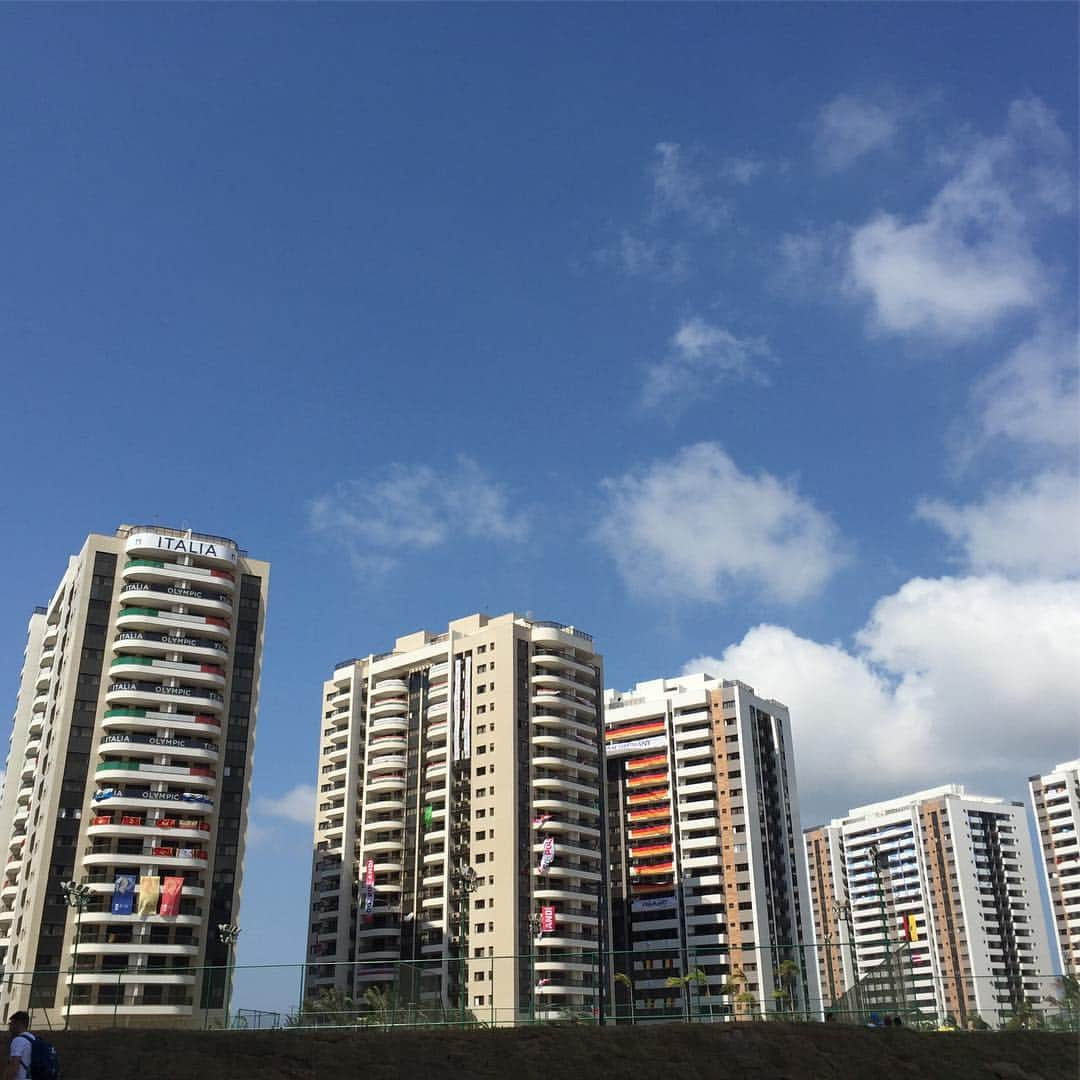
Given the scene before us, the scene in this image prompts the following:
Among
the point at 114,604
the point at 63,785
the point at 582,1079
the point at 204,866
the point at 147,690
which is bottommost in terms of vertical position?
the point at 582,1079

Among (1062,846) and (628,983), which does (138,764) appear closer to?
(628,983)

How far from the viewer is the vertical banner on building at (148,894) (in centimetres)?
8938

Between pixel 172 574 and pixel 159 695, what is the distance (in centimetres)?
1109

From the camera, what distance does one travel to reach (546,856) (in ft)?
379

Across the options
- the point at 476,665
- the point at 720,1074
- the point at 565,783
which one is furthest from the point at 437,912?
the point at 720,1074

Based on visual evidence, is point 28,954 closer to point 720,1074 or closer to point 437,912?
point 437,912

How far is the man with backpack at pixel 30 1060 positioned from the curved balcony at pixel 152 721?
264ft

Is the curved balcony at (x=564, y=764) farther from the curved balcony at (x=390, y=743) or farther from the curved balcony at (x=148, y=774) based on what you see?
the curved balcony at (x=148, y=774)

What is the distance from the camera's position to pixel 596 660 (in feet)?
442

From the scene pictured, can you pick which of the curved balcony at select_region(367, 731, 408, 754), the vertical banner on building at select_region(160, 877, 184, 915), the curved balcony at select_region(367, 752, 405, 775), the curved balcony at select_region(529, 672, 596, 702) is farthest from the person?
the curved balcony at select_region(367, 731, 408, 754)

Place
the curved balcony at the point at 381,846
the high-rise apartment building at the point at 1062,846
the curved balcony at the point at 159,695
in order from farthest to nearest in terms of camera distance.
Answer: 1. the high-rise apartment building at the point at 1062,846
2. the curved balcony at the point at 381,846
3. the curved balcony at the point at 159,695

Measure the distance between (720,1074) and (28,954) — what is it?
7160 cm

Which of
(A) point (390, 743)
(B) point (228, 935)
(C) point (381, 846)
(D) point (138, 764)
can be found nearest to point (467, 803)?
(C) point (381, 846)

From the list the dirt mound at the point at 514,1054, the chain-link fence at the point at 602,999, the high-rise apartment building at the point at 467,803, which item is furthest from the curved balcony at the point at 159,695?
the dirt mound at the point at 514,1054
